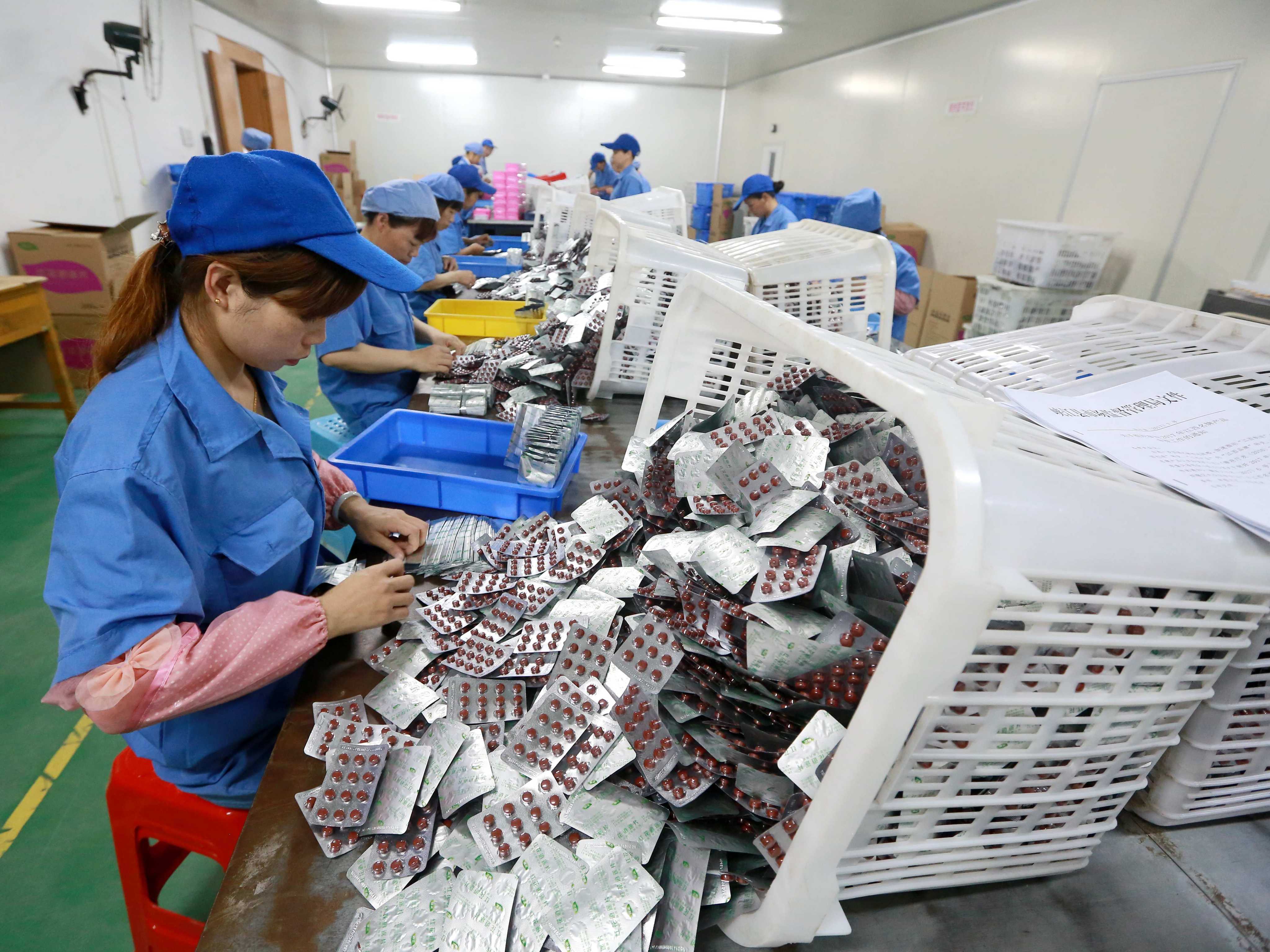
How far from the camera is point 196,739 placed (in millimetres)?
1085

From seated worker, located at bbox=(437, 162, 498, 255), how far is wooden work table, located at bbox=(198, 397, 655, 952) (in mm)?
5044

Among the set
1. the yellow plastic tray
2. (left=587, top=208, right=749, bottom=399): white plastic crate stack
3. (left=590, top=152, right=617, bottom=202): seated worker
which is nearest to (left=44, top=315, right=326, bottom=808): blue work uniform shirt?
(left=587, top=208, right=749, bottom=399): white plastic crate stack

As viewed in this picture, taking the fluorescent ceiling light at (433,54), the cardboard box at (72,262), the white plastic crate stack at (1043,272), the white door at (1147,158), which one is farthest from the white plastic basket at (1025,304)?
the fluorescent ceiling light at (433,54)

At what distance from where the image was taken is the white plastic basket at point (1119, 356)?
1078 mm

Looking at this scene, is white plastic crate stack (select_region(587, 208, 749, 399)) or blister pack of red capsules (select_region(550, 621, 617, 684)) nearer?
blister pack of red capsules (select_region(550, 621, 617, 684))

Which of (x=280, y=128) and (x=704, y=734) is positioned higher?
(x=280, y=128)

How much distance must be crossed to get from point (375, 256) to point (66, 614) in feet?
2.27

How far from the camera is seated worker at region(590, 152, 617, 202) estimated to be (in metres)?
8.43

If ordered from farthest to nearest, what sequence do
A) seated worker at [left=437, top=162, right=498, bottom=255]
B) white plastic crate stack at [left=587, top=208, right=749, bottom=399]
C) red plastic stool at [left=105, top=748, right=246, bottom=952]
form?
seated worker at [left=437, top=162, right=498, bottom=255], white plastic crate stack at [left=587, top=208, right=749, bottom=399], red plastic stool at [left=105, top=748, right=246, bottom=952]

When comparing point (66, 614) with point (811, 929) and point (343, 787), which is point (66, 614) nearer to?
point (343, 787)

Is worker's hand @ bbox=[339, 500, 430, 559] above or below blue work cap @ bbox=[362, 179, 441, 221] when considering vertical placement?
below

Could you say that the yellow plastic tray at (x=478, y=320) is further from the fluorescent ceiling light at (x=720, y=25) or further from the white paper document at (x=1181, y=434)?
the fluorescent ceiling light at (x=720, y=25)

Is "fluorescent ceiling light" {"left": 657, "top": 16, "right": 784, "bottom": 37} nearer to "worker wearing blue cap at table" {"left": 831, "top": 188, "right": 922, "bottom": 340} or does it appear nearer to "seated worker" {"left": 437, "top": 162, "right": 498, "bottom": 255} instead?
"seated worker" {"left": 437, "top": 162, "right": 498, "bottom": 255}

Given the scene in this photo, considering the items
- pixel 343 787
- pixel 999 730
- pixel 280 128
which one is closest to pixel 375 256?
pixel 343 787
